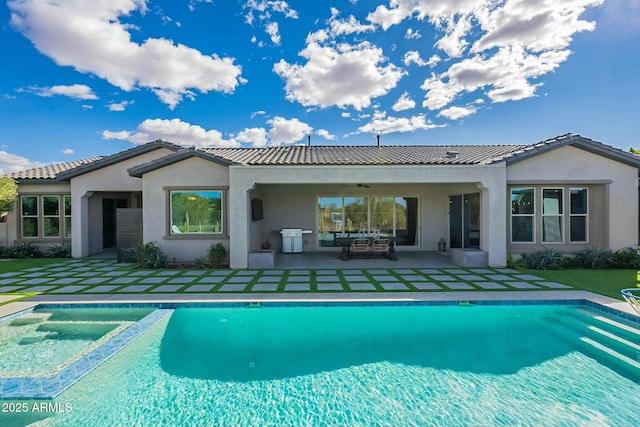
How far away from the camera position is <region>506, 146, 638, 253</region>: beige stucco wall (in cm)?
1192

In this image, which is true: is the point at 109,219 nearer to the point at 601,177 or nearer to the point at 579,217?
the point at 579,217

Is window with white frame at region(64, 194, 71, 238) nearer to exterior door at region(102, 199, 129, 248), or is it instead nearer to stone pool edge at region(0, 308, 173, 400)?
exterior door at region(102, 199, 129, 248)

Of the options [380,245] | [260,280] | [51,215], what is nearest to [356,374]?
[260,280]

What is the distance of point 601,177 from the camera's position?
1198cm

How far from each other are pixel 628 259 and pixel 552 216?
2.77 meters

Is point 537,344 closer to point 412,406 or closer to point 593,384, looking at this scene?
point 593,384

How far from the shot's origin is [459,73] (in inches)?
738

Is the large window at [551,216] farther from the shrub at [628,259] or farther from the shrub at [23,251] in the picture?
the shrub at [23,251]

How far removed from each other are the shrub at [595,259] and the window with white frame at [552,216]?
3.11ft

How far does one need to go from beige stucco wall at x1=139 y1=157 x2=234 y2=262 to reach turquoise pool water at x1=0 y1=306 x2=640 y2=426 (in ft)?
18.7

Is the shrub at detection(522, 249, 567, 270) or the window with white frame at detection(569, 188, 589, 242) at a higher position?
the window with white frame at detection(569, 188, 589, 242)

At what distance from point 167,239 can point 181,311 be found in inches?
239

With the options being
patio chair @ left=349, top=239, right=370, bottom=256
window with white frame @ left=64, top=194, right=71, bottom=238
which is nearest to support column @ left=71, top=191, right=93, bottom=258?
window with white frame @ left=64, top=194, right=71, bottom=238

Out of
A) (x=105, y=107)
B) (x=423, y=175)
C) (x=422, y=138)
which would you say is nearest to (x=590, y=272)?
(x=423, y=175)
